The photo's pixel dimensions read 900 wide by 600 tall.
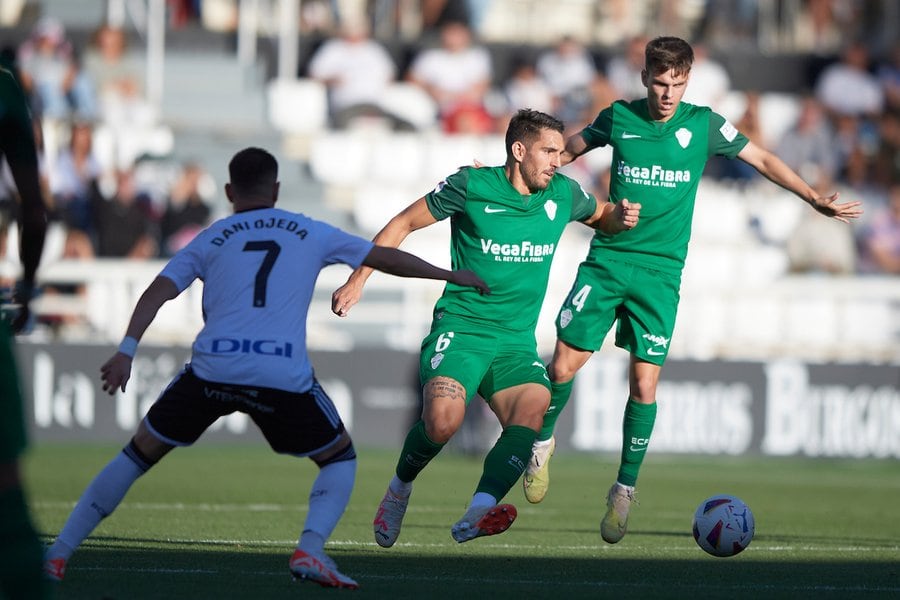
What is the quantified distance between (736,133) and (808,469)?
30.3 ft

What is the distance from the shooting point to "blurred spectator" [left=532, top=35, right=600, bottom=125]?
22.9m

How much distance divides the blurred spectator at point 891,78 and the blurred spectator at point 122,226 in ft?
35.6

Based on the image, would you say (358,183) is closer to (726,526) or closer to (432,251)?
(432,251)

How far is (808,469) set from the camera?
734 inches

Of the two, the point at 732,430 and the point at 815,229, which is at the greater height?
the point at 815,229

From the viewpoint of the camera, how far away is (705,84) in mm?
23750

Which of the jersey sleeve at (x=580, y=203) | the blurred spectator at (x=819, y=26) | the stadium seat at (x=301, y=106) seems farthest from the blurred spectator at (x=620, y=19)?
the jersey sleeve at (x=580, y=203)

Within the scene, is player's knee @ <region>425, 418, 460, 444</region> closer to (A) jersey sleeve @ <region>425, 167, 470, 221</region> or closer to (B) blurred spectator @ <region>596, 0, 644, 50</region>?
(A) jersey sleeve @ <region>425, 167, 470, 221</region>

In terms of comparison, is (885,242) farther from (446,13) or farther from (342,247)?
(342,247)

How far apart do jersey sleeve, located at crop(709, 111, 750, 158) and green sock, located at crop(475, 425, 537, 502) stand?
2.32 metres

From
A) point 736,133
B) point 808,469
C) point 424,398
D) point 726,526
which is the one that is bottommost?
point 808,469

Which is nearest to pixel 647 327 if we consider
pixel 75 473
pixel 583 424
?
pixel 75 473

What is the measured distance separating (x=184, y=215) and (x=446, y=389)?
39.9 feet

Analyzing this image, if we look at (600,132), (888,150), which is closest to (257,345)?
(600,132)
